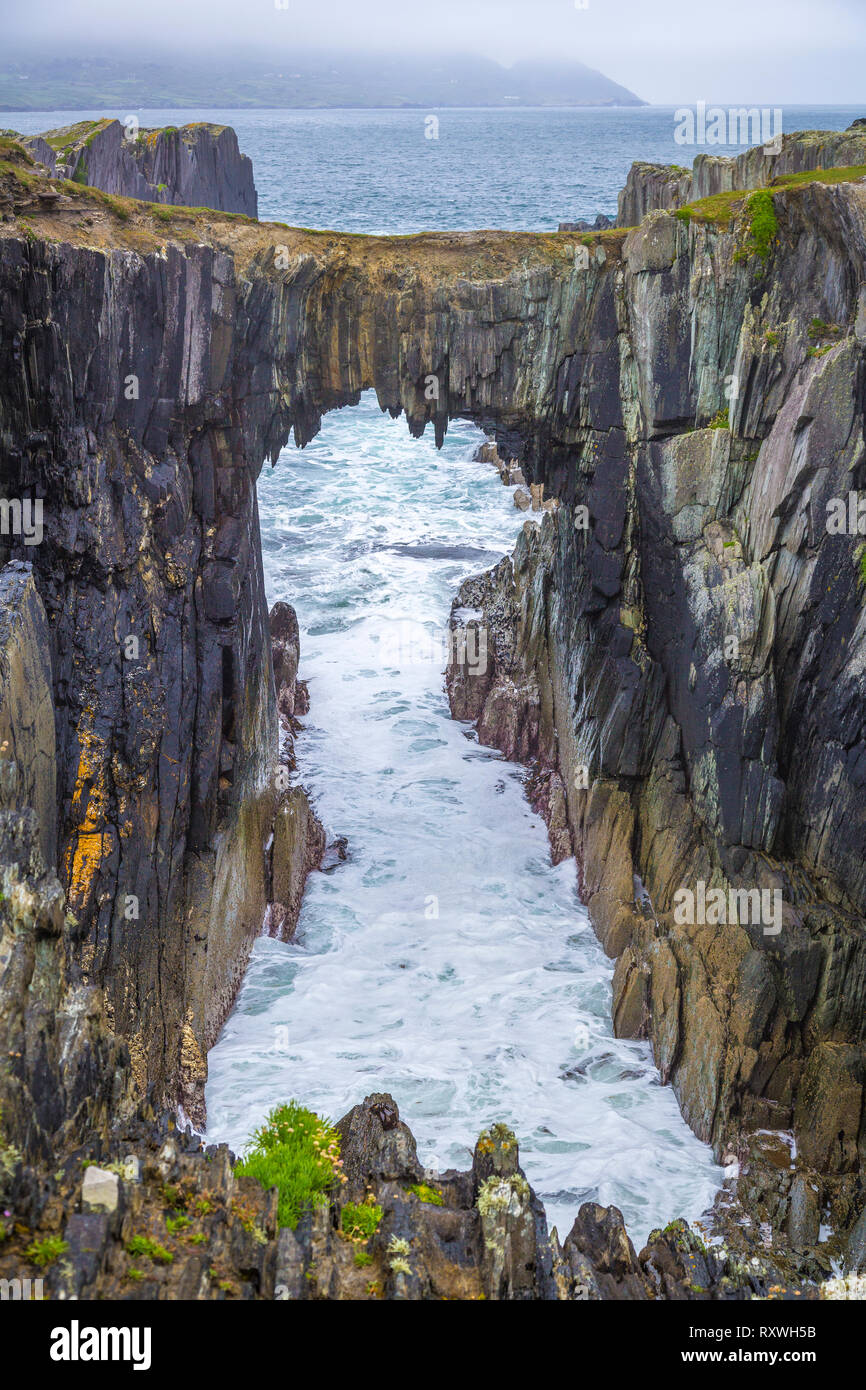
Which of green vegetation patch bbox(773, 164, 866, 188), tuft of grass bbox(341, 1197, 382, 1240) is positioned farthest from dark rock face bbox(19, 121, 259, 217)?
tuft of grass bbox(341, 1197, 382, 1240)

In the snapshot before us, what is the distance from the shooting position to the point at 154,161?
131ft

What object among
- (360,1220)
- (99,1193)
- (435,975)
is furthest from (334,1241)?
(435,975)

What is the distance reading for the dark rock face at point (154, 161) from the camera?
33469mm

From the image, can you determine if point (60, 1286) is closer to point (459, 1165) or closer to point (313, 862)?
point (459, 1165)

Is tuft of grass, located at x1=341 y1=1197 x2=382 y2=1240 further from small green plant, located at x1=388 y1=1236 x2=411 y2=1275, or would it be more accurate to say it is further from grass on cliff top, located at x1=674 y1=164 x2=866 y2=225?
grass on cliff top, located at x1=674 y1=164 x2=866 y2=225

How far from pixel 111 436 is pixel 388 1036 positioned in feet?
42.5

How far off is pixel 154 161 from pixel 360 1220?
1483 inches

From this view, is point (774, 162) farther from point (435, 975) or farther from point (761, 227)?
point (435, 975)

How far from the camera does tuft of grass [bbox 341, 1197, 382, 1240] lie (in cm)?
1266

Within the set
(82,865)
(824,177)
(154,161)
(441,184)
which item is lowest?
(82,865)

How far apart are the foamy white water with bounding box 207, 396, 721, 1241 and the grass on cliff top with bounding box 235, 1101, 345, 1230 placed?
20.2 ft

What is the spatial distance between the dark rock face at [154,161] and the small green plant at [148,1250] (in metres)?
28.7

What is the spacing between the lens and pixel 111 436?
2025cm
